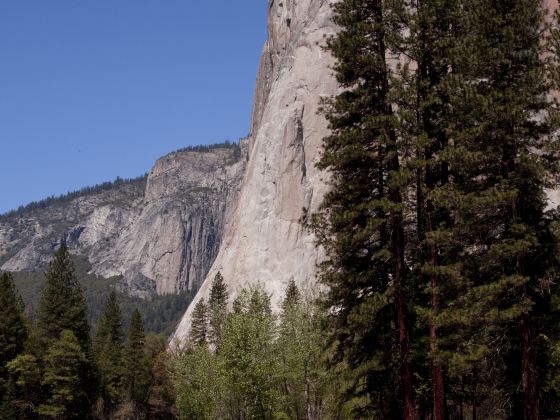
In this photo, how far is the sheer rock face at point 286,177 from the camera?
342ft

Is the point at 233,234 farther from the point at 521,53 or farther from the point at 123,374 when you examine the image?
the point at 521,53

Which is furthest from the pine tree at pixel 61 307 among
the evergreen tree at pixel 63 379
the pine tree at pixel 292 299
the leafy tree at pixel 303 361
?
the leafy tree at pixel 303 361

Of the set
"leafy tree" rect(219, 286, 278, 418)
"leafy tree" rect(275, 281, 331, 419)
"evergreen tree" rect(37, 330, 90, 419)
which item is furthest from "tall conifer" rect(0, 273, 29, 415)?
"leafy tree" rect(275, 281, 331, 419)

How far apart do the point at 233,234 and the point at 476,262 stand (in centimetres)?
10170

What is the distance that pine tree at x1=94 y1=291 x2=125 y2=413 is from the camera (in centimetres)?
7775

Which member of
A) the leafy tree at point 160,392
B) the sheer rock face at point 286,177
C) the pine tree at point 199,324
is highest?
the sheer rock face at point 286,177

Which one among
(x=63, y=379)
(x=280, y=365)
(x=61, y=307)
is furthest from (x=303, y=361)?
(x=61, y=307)

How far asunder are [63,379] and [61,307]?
11.1 meters

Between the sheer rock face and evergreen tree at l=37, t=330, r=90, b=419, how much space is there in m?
45.1

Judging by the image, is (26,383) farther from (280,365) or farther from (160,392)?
(160,392)

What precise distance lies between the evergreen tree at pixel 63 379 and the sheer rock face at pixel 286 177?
148 feet

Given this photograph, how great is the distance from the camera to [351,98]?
69.4ft

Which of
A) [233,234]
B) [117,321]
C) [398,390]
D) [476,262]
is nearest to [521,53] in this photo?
[476,262]

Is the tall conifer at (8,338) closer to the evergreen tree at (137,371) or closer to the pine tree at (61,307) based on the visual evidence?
the pine tree at (61,307)
